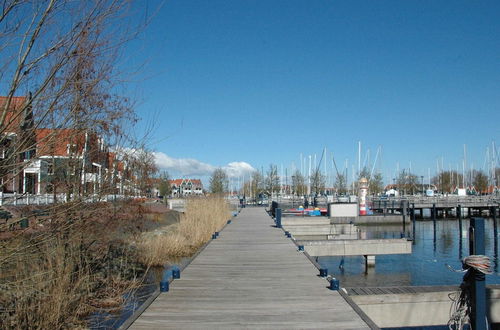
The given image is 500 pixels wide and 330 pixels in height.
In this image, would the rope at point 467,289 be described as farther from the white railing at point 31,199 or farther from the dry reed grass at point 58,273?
the dry reed grass at point 58,273

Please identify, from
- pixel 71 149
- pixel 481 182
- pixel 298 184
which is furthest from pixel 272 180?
pixel 71 149

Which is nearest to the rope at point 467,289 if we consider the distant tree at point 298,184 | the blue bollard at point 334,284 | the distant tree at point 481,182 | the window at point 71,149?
the blue bollard at point 334,284

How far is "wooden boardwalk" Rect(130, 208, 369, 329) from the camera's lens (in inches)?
210

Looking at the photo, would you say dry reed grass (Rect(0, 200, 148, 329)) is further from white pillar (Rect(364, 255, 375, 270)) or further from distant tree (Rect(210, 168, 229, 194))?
distant tree (Rect(210, 168, 229, 194))

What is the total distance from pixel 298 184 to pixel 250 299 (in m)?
64.6

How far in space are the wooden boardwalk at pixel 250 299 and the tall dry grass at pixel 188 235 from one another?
2480 mm

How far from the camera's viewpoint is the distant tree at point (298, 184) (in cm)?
6888

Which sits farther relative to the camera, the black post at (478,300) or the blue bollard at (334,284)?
the blue bollard at (334,284)

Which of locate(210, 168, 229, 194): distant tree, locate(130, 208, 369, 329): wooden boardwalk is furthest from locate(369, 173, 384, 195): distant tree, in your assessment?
locate(130, 208, 369, 329): wooden boardwalk

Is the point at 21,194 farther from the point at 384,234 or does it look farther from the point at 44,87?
the point at 384,234

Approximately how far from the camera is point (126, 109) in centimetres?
510

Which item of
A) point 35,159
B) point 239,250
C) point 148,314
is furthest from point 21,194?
point 239,250

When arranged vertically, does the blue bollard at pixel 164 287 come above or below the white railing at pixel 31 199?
below

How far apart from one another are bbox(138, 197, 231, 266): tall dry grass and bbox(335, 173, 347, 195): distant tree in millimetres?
44273
